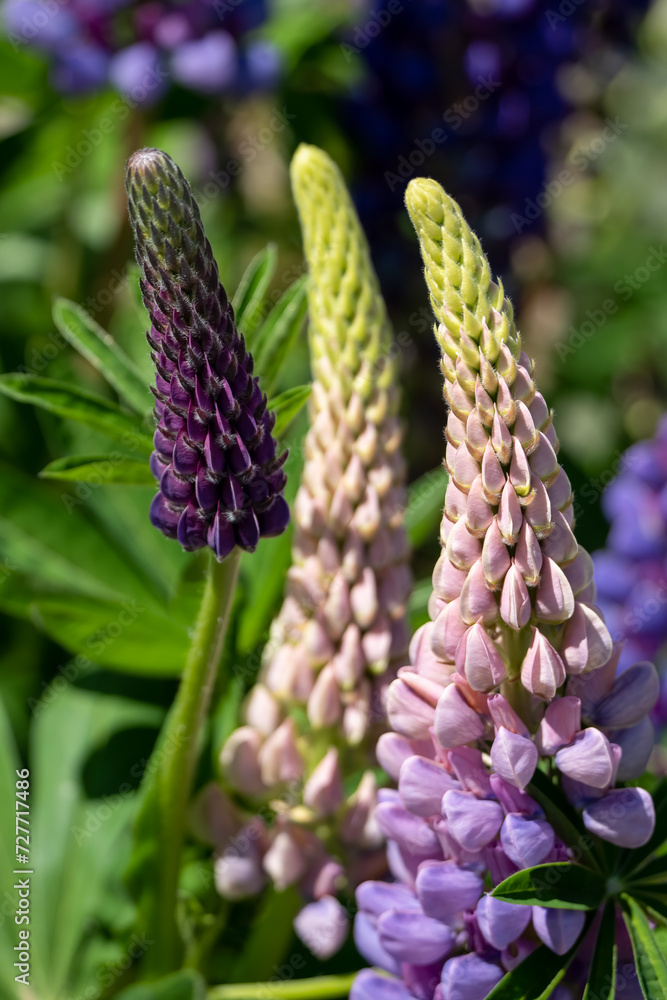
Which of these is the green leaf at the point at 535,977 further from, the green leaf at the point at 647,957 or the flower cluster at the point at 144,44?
the flower cluster at the point at 144,44

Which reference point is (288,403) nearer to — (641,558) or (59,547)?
(59,547)

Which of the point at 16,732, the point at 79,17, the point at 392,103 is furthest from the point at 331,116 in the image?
the point at 16,732

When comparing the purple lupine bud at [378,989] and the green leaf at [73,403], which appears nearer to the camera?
the purple lupine bud at [378,989]

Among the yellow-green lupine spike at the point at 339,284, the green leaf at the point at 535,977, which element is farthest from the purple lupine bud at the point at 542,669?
the yellow-green lupine spike at the point at 339,284

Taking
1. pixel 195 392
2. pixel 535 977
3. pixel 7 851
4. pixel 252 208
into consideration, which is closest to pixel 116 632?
pixel 7 851

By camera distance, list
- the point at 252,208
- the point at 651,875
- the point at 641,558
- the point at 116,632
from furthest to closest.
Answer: the point at 252,208 → the point at 641,558 → the point at 116,632 → the point at 651,875

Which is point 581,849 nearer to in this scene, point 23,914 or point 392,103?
point 23,914
